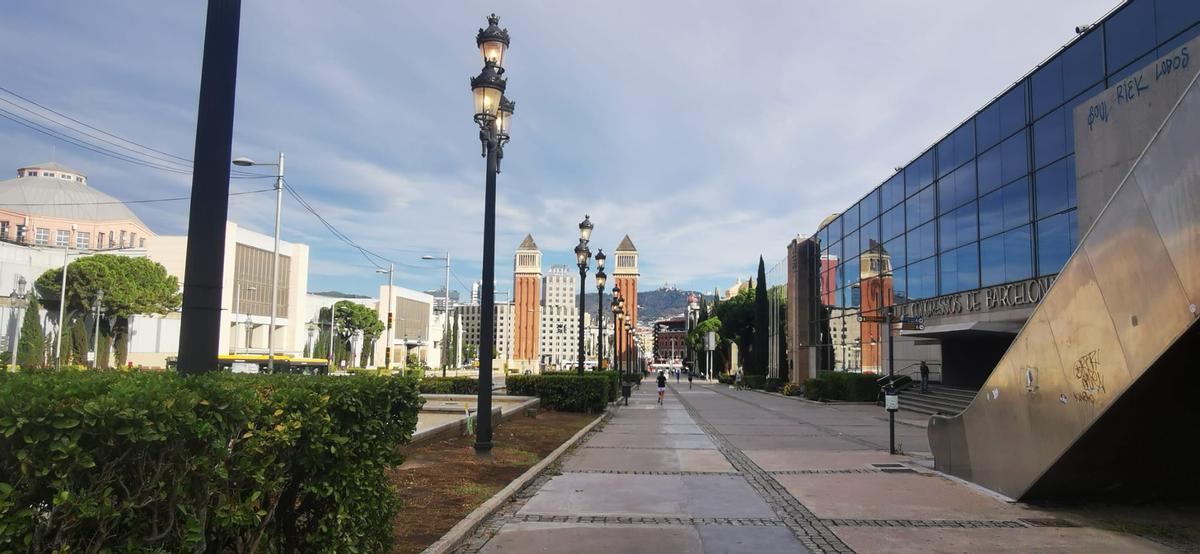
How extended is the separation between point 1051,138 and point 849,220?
1913 cm

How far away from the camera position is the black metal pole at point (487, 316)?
1208cm

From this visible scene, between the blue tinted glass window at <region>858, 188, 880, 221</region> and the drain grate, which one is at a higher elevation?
the blue tinted glass window at <region>858, 188, 880, 221</region>

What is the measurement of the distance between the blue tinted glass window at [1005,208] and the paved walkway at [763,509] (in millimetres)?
13287

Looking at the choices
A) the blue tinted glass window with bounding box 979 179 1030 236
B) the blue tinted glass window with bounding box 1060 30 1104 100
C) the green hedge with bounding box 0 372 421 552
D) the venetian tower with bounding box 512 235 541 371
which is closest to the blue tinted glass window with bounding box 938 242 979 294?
the blue tinted glass window with bounding box 979 179 1030 236

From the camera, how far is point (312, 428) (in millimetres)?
4297

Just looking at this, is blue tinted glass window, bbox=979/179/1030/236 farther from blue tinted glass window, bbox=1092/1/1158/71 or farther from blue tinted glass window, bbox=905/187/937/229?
blue tinted glass window, bbox=1092/1/1158/71

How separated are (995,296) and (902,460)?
15.4m

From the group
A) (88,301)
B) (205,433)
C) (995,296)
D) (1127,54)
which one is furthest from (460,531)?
(88,301)

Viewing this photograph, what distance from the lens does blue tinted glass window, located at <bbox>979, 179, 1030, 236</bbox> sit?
2458 cm

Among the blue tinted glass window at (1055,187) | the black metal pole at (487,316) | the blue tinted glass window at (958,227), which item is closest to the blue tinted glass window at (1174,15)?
the blue tinted glass window at (1055,187)

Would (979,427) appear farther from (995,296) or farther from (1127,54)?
(995,296)

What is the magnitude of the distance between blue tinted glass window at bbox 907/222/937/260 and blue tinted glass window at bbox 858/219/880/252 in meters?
4.00

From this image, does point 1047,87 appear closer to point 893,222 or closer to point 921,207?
point 921,207

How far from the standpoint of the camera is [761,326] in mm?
62344
